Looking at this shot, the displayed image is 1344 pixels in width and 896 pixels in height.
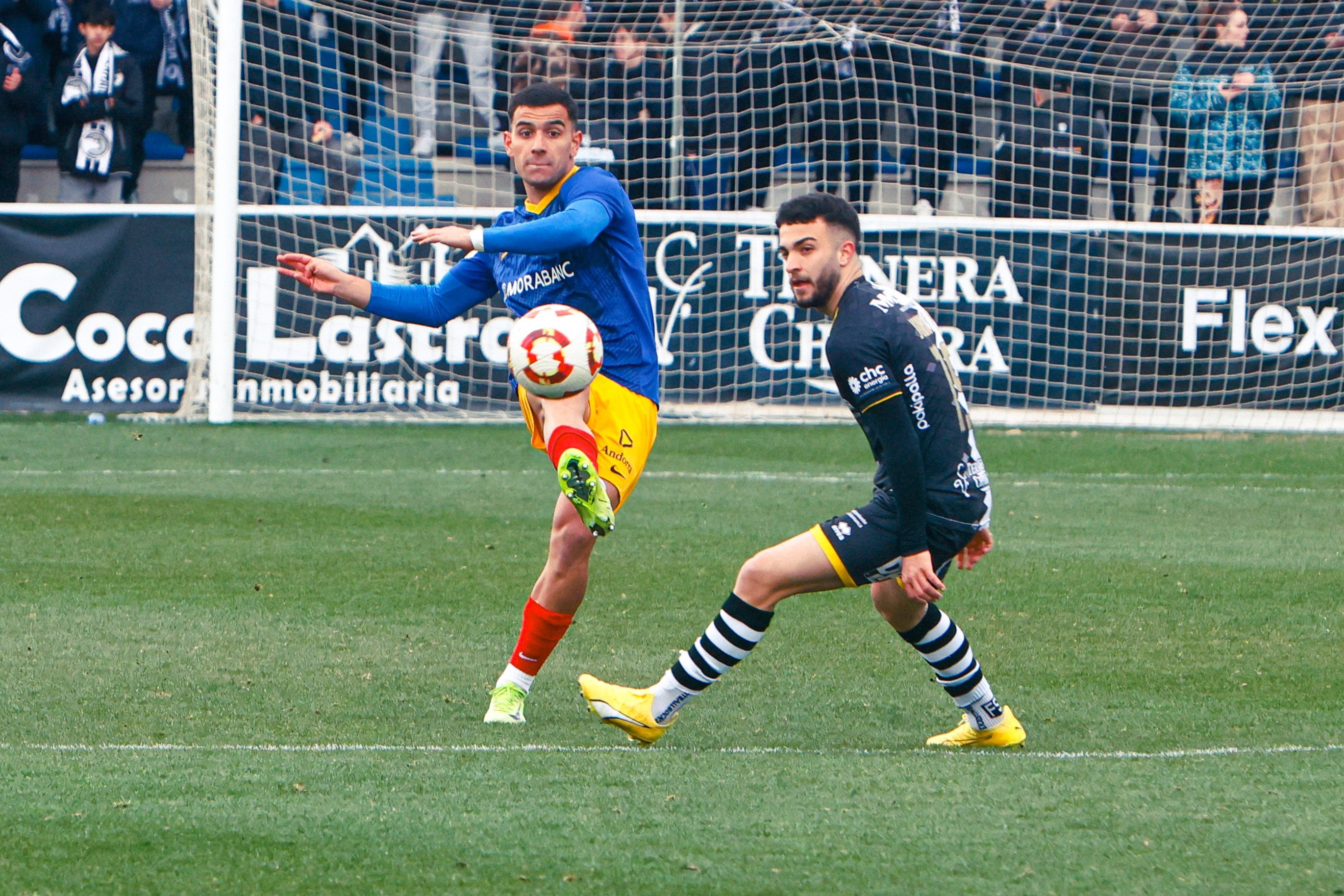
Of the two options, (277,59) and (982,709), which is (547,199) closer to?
(982,709)

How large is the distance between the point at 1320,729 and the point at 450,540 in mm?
4710

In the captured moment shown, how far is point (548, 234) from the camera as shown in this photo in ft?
16.7

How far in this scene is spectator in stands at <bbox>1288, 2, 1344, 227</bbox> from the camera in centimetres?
1492

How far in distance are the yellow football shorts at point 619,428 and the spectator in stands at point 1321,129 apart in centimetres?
1085

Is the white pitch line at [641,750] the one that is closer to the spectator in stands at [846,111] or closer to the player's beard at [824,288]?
the player's beard at [824,288]

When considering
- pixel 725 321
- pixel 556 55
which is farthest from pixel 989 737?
pixel 556 55

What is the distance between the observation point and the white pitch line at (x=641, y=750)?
459 cm

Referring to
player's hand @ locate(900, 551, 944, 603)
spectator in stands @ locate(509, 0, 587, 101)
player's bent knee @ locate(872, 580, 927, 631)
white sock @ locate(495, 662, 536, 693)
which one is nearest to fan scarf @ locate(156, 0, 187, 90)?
spectator in stands @ locate(509, 0, 587, 101)

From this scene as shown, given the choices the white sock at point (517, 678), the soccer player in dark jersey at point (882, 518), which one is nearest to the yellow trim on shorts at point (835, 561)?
the soccer player in dark jersey at point (882, 518)

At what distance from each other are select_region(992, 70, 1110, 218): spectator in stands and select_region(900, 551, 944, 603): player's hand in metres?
10.9

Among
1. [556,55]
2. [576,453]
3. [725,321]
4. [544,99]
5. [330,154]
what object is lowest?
[576,453]

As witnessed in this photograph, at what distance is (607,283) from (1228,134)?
10909 millimetres

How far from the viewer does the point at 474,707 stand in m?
5.35

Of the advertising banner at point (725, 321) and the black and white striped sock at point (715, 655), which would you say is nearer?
the black and white striped sock at point (715, 655)
